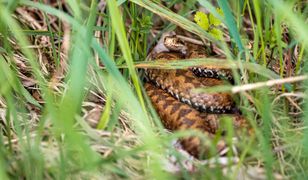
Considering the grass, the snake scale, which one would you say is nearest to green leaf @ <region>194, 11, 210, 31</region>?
the grass

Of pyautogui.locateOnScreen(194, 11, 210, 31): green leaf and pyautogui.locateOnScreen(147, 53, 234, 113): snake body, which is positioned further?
pyautogui.locateOnScreen(147, 53, 234, 113): snake body

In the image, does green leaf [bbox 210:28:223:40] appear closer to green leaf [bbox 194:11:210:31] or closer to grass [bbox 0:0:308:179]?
green leaf [bbox 194:11:210:31]

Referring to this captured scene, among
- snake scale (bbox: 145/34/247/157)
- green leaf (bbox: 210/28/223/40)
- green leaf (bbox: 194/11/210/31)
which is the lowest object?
snake scale (bbox: 145/34/247/157)

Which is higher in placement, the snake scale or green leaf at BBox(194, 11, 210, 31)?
green leaf at BBox(194, 11, 210, 31)

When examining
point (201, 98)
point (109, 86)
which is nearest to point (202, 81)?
point (201, 98)

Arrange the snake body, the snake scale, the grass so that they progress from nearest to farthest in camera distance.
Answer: the grass, the snake scale, the snake body

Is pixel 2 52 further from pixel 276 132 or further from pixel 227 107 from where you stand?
pixel 276 132
